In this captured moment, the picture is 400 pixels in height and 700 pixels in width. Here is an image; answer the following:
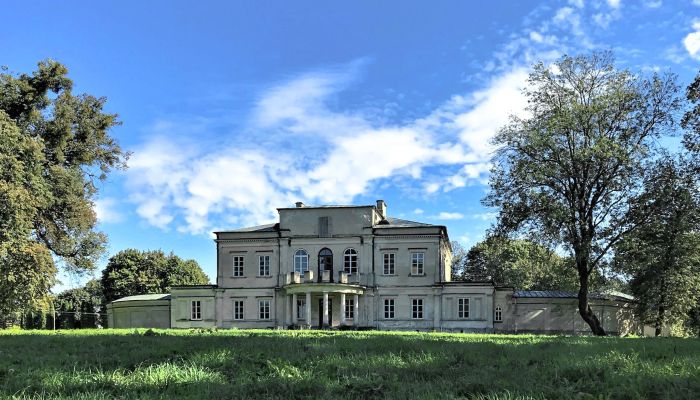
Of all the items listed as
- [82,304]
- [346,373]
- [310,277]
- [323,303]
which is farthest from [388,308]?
[82,304]

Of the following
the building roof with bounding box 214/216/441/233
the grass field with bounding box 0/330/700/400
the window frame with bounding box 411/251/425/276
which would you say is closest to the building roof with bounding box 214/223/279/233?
the building roof with bounding box 214/216/441/233

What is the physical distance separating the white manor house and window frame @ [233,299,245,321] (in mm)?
88

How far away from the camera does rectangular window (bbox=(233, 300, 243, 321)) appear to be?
5078cm

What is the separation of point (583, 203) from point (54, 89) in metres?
34.7

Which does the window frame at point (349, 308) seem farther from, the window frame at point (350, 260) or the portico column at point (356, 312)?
the window frame at point (350, 260)

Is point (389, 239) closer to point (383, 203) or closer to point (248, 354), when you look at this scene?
point (383, 203)

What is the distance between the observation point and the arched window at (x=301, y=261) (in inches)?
1987

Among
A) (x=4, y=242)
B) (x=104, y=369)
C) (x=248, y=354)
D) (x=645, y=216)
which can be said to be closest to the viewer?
(x=104, y=369)

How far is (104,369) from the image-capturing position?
7.95 meters

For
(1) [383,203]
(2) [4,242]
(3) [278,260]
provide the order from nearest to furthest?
(2) [4,242]
(3) [278,260]
(1) [383,203]

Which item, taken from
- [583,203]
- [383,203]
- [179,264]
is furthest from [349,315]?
[179,264]

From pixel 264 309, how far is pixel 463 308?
17047mm

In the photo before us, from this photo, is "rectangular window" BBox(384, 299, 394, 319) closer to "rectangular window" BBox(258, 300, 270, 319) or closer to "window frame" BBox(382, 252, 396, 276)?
"window frame" BBox(382, 252, 396, 276)

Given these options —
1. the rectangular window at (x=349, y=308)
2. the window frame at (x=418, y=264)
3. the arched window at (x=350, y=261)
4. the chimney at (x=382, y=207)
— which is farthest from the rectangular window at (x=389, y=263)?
the chimney at (x=382, y=207)
